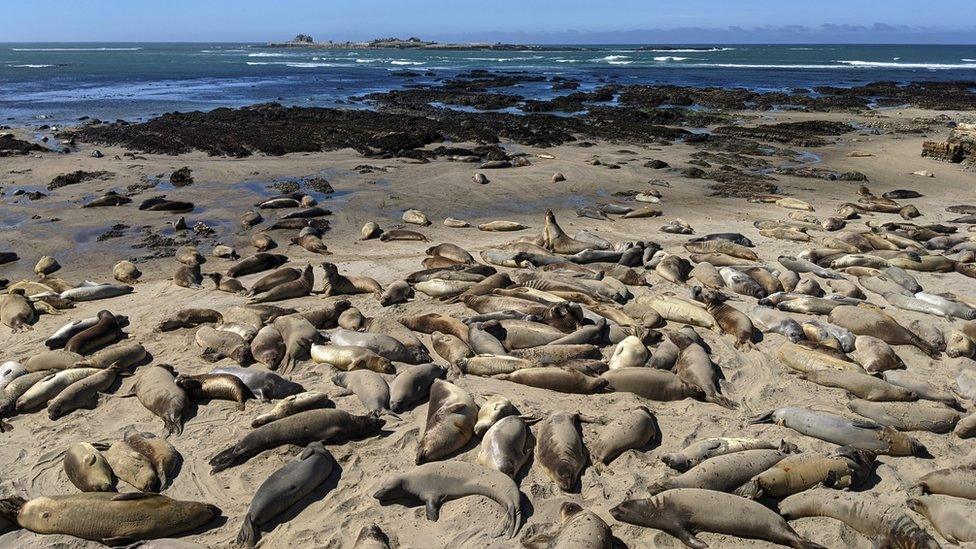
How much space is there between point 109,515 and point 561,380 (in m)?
3.66

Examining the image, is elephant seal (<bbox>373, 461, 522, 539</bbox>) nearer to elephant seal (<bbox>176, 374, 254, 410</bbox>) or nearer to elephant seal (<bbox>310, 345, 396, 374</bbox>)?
elephant seal (<bbox>310, 345, 396, 374</bbox>)

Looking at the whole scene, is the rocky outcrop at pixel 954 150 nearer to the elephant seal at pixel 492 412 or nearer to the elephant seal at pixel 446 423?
the elephant seal at pixel 492 412

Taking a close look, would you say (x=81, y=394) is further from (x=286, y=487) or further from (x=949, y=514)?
(x=949, y=514)

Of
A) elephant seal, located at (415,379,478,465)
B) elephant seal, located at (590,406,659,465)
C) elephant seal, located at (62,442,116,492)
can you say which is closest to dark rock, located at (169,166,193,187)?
elephant seal, located at (62,442,116,492)

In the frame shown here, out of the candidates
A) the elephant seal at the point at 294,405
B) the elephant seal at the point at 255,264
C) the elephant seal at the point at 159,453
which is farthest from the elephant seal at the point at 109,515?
the elephant seal at the point at 255,264

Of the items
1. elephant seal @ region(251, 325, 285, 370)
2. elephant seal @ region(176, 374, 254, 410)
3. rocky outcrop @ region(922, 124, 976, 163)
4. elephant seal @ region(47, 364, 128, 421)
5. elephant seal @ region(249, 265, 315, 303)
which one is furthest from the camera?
rocky outcrop @ region(922, 124, 976, 163)

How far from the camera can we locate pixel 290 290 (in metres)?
8.47

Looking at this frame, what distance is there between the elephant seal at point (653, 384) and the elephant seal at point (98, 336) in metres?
5.24

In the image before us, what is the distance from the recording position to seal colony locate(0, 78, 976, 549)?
14.4 feet

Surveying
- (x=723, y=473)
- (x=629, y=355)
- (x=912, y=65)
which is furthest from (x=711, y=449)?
(x=912, y=65)

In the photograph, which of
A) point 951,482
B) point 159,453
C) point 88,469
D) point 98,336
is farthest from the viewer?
point 98,336

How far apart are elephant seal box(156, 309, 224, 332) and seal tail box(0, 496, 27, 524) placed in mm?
3189

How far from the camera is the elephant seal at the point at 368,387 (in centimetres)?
583

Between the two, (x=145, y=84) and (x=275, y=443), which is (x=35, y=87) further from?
(x=275, y=443)
